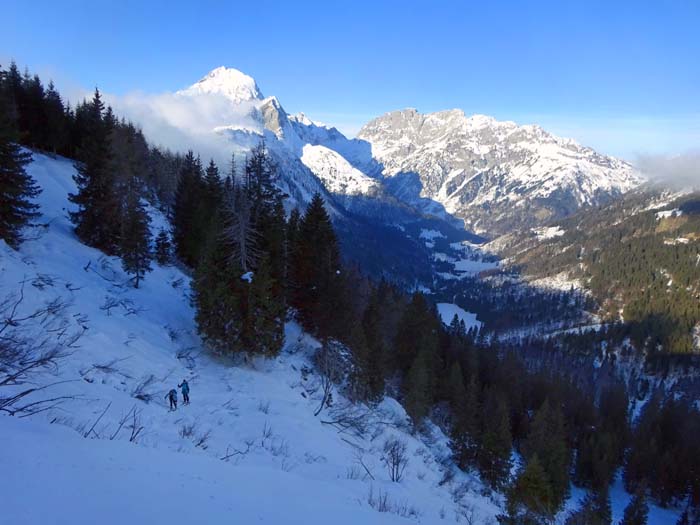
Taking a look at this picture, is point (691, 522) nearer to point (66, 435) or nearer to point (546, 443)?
point (546, 443)

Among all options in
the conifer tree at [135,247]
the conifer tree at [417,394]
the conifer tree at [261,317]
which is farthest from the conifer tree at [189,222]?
the conifer tree at [417,394]

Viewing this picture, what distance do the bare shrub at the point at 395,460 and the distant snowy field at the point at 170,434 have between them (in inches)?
16.2

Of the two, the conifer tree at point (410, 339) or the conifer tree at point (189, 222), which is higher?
the conifer tree at point (189, 222)

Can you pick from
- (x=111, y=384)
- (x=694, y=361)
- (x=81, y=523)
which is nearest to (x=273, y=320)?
(x=111, y=384)

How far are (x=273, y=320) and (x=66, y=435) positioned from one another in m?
16.4

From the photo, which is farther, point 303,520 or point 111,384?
point 111,384

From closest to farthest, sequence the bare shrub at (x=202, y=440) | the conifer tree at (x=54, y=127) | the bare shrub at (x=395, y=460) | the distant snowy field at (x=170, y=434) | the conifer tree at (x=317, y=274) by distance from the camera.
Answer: the distant snowy field at (x=170, y=434), the bare shrub at (x=202, y=440), the bare shrub at (x=395, y=460), the conifer tree at (x=317, y=274), the conifer tree at (x=54, y=127)

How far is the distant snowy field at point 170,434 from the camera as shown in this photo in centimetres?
517

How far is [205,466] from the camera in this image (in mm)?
7480

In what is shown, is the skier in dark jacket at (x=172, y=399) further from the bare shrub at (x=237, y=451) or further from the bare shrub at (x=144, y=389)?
the bare shrub at (x=237, y=451)

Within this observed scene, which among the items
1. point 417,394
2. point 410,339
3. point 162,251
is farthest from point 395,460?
point 410,339

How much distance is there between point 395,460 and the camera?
57.2ft

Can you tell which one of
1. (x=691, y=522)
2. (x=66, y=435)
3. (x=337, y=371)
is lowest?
(x=691, y=522)

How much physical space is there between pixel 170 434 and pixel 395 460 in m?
10.1
